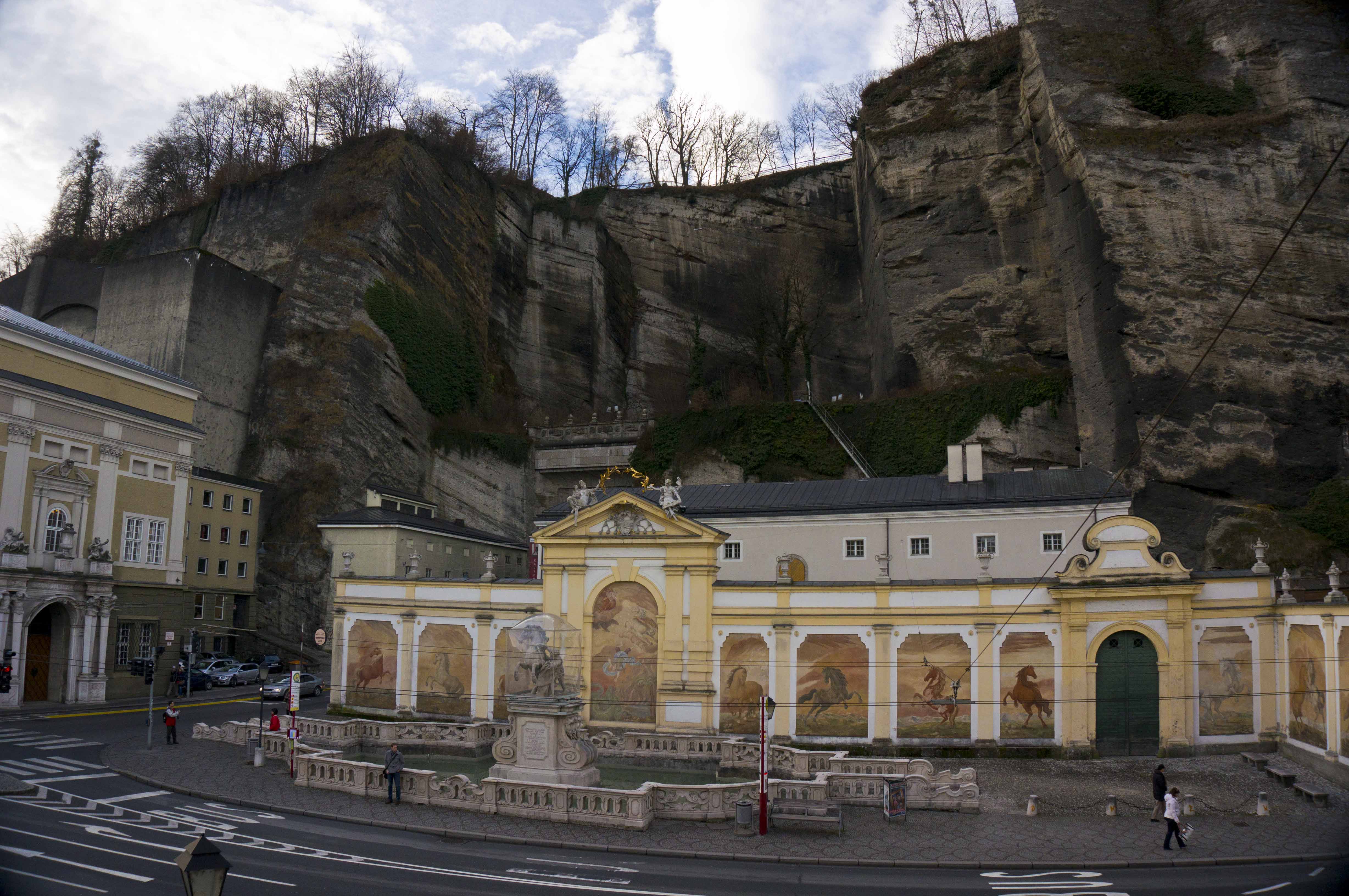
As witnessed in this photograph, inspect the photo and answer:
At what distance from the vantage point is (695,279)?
83.2 m

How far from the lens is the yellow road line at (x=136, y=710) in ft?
115

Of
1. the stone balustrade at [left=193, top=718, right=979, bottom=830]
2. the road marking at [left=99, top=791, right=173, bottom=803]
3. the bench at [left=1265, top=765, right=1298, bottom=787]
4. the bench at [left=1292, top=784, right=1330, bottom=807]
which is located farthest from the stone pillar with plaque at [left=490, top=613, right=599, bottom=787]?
the bench at [left=1265, top=765, right=1298, bottom=787]

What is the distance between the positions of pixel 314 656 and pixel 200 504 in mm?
10811

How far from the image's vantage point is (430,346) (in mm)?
64188

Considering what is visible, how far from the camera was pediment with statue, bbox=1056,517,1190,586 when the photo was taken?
2942 centimetres

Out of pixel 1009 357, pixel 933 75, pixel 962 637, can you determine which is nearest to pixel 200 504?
pixel 962 637

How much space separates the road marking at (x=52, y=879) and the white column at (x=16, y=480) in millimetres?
28402

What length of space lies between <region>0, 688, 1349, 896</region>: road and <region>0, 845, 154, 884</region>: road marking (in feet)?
0.13

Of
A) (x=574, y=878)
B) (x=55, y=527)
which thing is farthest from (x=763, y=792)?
(x=55, y=527)

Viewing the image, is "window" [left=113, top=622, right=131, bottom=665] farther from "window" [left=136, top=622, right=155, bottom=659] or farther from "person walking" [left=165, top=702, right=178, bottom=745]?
"person walking" [left=165, top=702, right=178, bottom=745]

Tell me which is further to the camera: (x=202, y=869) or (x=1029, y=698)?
(x=1029, y=698)

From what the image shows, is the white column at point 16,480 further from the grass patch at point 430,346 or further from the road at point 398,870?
the grass patch at point 430,346

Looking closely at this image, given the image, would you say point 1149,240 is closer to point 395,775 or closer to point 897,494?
point 897,494

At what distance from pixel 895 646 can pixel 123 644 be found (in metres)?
35.2
